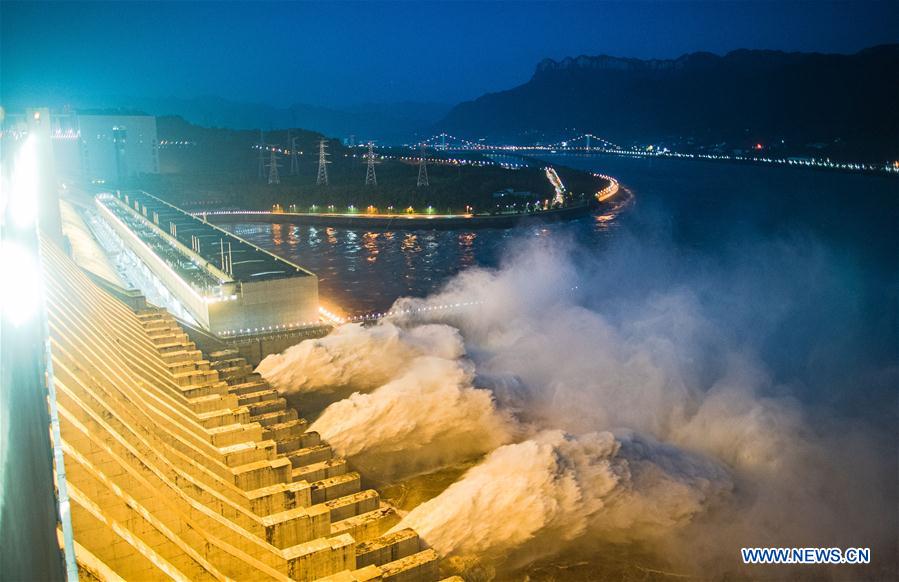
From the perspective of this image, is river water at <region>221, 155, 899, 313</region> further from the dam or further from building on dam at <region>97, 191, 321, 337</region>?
the dam

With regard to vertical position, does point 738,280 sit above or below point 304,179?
below

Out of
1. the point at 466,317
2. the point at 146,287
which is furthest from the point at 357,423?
the point at 146,287

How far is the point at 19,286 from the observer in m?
7.25

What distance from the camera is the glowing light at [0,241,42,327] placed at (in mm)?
6466

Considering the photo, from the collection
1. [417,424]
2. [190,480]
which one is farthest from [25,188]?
[190,480]

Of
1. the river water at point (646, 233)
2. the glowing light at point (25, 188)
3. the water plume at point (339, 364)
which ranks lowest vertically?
the water plume at point (339, 364)

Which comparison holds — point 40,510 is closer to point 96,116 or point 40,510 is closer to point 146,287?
point 146,287

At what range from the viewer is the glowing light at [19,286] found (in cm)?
647

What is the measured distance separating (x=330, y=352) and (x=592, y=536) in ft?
22.7

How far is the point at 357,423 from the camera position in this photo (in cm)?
1188

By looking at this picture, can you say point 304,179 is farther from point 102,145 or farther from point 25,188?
point 25,188

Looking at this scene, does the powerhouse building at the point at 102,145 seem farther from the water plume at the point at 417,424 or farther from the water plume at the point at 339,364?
the water plume at the point at 417,424

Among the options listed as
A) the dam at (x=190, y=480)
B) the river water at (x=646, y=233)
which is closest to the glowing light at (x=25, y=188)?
the dam at (x=190, y=480)

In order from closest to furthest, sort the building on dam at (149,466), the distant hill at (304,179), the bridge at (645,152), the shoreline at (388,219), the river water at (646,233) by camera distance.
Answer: the building on dam at (149,466), the river water at (646,233), the shoreline at (388,219), the distant hill at (304,179), the bridge at (645,152)
